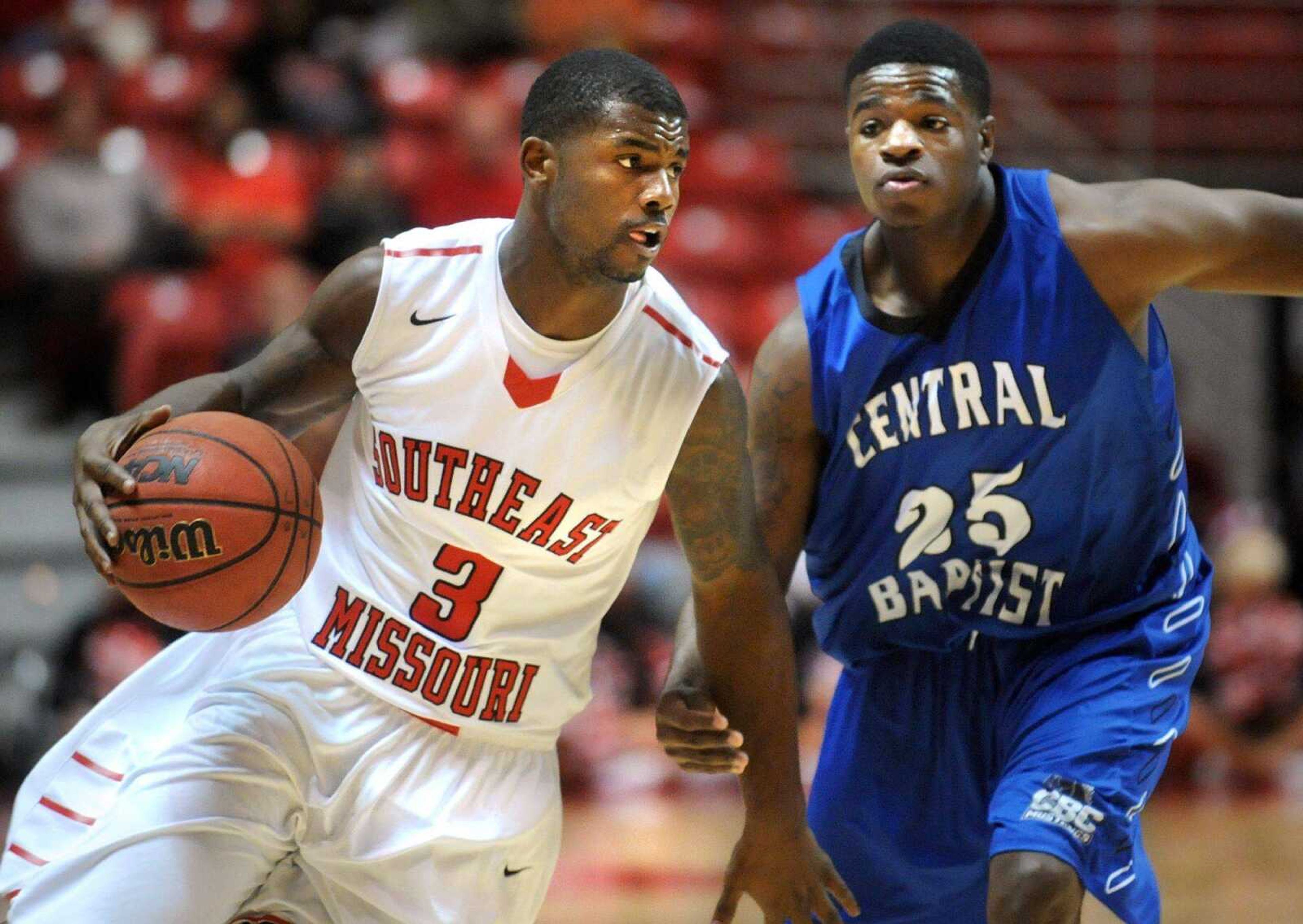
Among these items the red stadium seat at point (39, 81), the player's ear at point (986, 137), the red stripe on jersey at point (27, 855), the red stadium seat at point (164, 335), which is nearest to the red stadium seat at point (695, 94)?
the red stadium seat at point (39, 81)

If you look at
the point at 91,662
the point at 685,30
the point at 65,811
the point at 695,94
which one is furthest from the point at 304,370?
the point at 685,30

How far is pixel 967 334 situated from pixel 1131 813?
1083mm

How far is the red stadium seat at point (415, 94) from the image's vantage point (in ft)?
35.1

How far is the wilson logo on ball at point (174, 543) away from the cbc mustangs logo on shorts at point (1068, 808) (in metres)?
1.68

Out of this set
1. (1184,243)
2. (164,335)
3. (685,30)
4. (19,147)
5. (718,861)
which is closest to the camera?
(1184,243)

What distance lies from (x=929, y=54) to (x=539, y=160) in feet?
3.09

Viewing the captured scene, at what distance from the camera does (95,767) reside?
137 inches

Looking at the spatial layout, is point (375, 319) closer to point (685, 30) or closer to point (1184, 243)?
point (1184, 243)

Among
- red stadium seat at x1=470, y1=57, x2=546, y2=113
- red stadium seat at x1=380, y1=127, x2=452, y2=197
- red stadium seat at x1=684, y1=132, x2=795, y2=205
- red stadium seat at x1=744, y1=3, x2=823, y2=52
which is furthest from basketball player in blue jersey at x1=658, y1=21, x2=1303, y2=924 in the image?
red stadium seat at x1=744, y1=3, x2=823, y2=52

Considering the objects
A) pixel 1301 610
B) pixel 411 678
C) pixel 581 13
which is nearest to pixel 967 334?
pixel 411 678

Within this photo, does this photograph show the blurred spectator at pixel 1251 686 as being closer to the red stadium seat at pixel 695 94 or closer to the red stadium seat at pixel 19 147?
the red stadium seat at pixel 695 94

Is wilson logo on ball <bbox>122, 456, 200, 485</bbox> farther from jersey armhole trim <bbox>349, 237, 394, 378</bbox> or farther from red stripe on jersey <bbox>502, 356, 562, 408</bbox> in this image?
red stripe on jersey <bbox>502, 356, 562, 408</bbox>

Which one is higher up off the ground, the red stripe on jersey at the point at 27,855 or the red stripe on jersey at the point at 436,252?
the red stripe on jersey at the point at 436,252

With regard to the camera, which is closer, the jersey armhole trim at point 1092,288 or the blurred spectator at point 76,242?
the jersey armhole trim at point 1092,288
